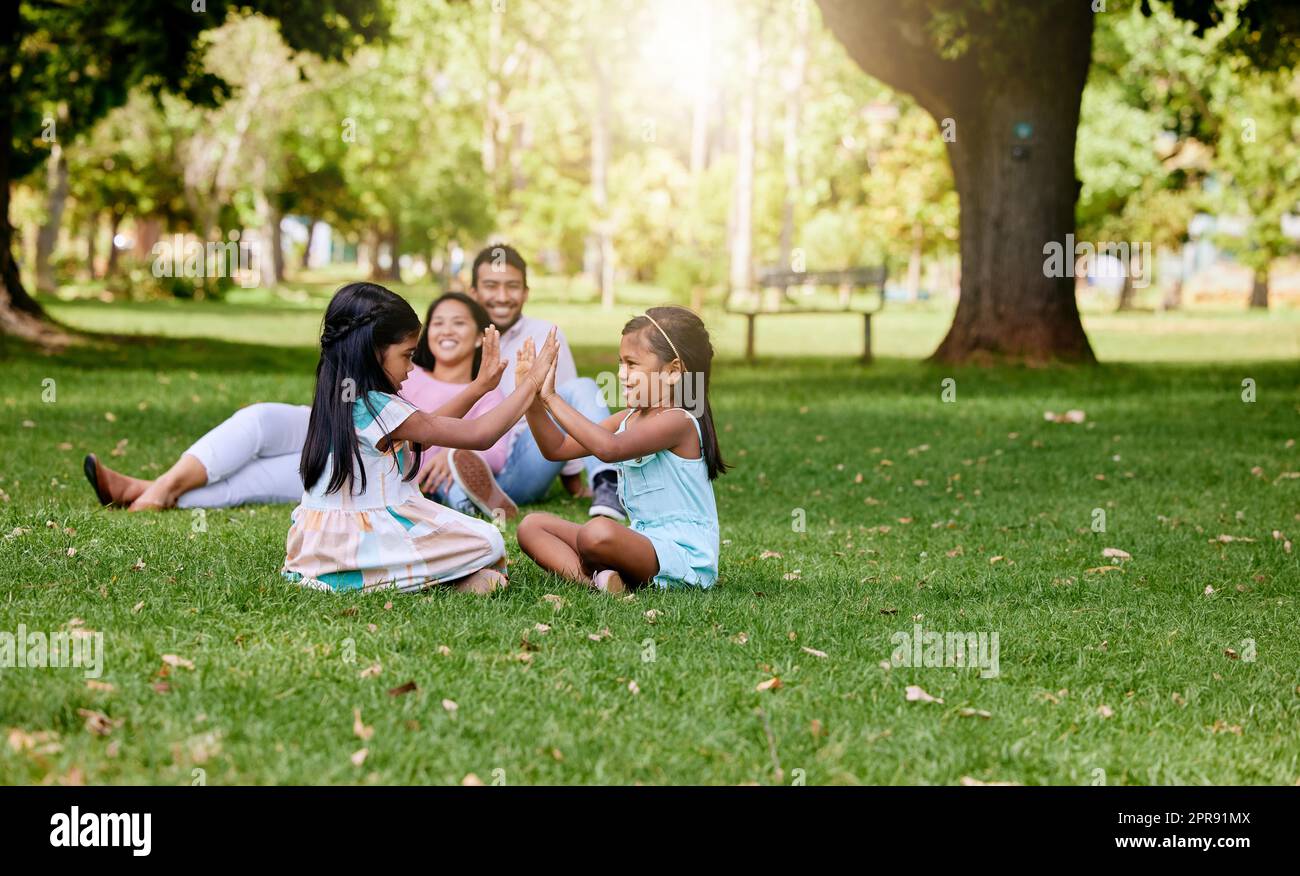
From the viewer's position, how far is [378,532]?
5.40 metres

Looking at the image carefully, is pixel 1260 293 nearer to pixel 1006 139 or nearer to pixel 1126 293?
pixel 1126 293

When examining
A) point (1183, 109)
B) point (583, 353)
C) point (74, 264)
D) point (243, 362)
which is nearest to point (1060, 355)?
point (583, 353)

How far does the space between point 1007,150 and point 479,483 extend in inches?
442

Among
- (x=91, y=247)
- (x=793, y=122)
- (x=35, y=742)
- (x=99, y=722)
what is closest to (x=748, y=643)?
(x=99, y=722)

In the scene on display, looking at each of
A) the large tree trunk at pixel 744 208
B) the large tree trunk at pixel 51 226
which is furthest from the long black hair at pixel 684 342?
the large tree trunk at pixel 744 208

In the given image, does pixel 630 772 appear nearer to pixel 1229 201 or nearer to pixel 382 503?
pixel 382 503

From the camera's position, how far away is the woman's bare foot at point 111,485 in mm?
7359

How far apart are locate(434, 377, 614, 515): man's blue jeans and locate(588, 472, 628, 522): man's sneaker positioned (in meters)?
0.04

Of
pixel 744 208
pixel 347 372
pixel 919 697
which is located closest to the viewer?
pixel 919 697

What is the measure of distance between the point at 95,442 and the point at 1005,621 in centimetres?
698

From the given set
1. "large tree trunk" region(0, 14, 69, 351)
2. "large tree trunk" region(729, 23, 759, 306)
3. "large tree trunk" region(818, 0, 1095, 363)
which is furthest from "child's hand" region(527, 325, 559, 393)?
"large tree trunk" region(729, 23, 759, 306)

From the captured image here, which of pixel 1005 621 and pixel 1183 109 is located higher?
pixel 1183 109

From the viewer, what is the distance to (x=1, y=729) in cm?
374

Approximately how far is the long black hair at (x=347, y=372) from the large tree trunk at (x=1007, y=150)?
41.3 feet
